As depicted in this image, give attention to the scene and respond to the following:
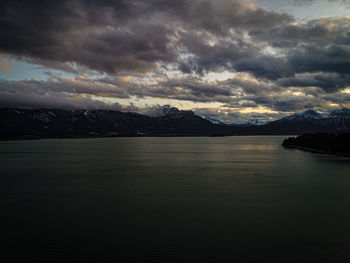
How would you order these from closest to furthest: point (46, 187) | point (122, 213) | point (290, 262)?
point (290, 262) → point (122, 213) → point (46, 187)

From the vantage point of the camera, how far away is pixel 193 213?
27.6 meters

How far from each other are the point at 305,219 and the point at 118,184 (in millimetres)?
28235

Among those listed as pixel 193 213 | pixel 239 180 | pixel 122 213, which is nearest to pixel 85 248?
pixel 122 213

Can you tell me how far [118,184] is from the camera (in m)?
44.8

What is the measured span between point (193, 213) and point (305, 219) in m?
10.2

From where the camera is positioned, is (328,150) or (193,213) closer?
(193,213)

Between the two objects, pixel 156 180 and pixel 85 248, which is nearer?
pixel 85 248

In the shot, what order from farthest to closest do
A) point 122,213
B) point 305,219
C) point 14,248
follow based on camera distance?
point 122,213, point 305,219, point 14,248

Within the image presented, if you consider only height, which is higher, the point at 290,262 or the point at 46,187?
the point at 290,262

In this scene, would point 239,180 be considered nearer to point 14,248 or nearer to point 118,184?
point 118,184

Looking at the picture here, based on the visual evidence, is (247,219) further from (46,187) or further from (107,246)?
(46,187)

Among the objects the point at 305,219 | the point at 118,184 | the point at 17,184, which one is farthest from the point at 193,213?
the point at 17,184

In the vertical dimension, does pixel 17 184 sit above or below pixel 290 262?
below

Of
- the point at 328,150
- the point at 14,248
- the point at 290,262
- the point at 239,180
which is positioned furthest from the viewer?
the point at 328,150
